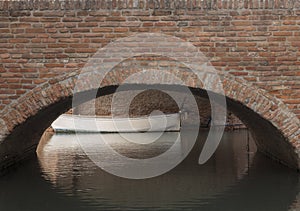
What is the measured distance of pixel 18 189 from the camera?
695 centimetres

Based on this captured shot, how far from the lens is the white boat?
54.2 feet

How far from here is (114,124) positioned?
1667 cm

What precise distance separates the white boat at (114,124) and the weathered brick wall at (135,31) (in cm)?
980

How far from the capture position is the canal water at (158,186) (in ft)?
19.8

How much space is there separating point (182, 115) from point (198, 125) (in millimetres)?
830

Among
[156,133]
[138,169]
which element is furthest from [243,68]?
[156,133]

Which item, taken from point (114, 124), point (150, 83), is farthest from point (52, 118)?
point (114, 124)

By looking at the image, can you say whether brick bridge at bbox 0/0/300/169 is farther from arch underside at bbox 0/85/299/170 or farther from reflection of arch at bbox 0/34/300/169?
arch underside at bbox 0/85/299/170

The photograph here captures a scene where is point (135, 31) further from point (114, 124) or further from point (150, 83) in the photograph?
point (114, 124)

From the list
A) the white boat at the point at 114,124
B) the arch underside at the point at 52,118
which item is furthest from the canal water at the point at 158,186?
the white boat at the point at 114,124

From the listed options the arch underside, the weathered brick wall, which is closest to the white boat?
the arch underside

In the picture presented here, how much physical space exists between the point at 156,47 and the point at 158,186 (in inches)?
77.2

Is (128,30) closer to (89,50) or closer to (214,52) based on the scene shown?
(89,50)

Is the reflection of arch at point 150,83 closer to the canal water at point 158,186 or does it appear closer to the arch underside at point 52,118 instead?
the arch underside at point 52,118
